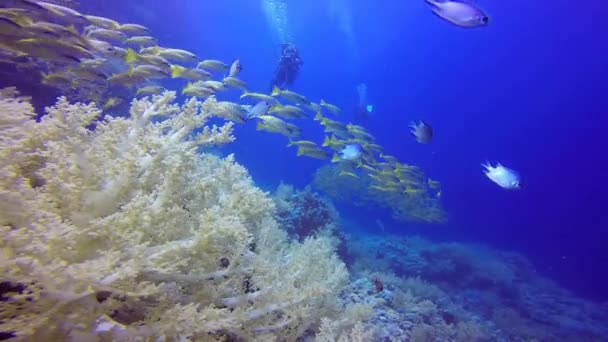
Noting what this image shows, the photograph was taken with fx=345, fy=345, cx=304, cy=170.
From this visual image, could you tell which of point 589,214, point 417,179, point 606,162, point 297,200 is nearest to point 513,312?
point 417,179

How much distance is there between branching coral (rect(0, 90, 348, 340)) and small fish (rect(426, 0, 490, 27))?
137 inches

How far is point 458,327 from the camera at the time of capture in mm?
7418

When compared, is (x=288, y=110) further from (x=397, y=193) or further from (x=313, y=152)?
(x=397, y=193)

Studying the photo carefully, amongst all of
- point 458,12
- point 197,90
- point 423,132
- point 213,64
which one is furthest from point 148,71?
point 423,132

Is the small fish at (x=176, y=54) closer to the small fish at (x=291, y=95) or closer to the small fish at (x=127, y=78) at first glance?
the small fish at (x=127, y=78)

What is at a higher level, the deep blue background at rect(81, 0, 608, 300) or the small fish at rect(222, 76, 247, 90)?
the deep blue background at rect(81, 0, 608, 300)

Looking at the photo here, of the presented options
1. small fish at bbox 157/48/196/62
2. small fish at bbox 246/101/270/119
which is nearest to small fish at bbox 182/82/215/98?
small fish at bbox 157/48/196/62

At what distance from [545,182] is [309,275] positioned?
81.5m

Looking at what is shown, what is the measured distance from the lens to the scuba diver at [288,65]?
19980 millimetres

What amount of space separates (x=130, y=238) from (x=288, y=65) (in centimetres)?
1929

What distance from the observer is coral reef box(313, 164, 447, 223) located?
11.6 meters

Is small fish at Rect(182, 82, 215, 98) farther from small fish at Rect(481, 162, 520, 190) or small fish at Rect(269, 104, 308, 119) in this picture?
small fish at Rect(481, 162, 520, 190)

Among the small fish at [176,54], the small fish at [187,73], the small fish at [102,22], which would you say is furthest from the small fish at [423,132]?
the small fish at [102,22]

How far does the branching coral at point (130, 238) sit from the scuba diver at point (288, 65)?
1740cm
